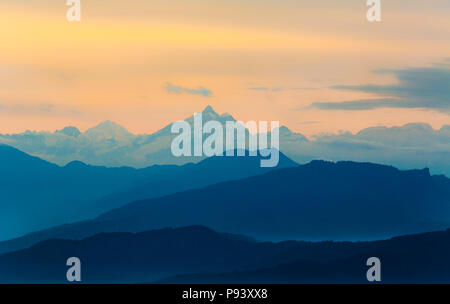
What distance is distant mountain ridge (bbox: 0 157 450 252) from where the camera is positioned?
1379 inches

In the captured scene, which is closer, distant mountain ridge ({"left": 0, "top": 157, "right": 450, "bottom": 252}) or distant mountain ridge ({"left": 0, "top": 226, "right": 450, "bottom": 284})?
distant mountain ridge ({"left": 0, "top": 226, "right": 450, "bottom": 284})

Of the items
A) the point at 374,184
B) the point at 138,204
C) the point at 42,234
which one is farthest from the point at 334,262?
the point at 42,234

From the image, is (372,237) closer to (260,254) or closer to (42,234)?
(260,254)

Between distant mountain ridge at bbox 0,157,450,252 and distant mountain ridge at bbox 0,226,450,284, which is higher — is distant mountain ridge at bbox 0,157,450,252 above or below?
above

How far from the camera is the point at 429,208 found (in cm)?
3538

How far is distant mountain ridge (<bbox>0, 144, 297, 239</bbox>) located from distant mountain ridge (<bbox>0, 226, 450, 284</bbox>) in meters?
1.76

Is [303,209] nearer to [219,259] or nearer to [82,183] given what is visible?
[219,259]

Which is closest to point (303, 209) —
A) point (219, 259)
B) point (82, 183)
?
point (219, 259)

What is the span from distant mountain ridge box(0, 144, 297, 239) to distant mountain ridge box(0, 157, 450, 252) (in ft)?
1.75

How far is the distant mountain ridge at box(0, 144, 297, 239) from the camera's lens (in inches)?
1385

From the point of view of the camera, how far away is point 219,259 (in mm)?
33125

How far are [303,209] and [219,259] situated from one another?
6.88 m

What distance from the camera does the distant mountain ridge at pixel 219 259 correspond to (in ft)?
106

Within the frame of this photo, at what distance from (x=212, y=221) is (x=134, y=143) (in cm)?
542
